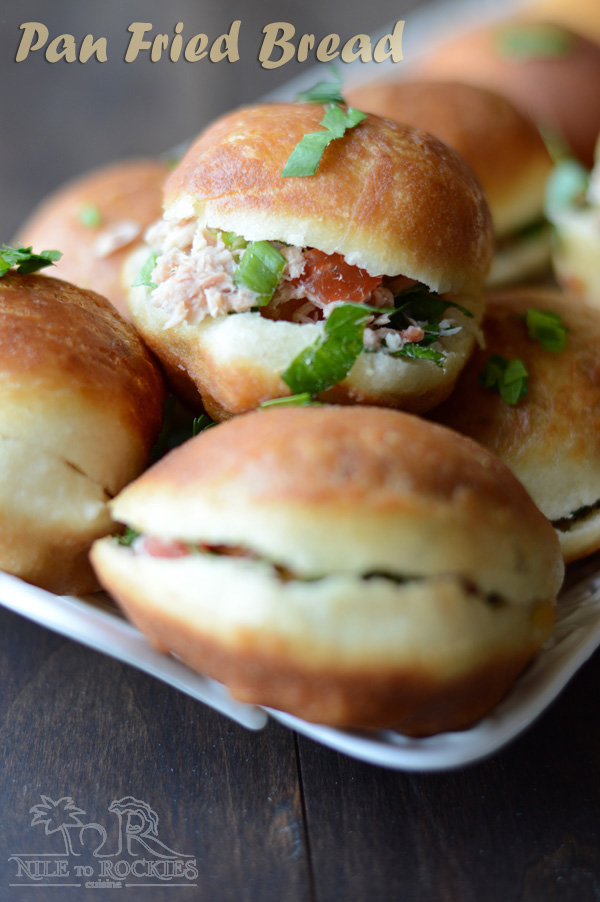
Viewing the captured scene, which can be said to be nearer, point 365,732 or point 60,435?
point 365,732

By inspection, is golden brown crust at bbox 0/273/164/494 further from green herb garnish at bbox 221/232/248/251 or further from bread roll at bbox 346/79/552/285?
bread roll at bbox 346/79/552/285

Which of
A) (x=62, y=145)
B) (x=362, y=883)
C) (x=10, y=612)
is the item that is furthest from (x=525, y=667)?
(x=62, y=145)

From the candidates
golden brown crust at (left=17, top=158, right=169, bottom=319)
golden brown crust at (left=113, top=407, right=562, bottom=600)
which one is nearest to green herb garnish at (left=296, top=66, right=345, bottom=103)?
golden brown crust at (left=17, top=158, right=169, bottom=319)

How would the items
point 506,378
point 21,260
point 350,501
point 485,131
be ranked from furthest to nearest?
point 485,131
point 506,378
point 21,260
point 350,501

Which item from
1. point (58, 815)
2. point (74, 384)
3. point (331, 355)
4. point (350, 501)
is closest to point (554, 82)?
point (331, 355)

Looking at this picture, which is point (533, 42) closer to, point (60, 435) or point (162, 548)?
point (60, 435)

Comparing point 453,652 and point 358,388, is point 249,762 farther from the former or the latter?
point 358,388

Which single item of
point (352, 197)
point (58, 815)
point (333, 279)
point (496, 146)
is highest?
point (352, 197)
